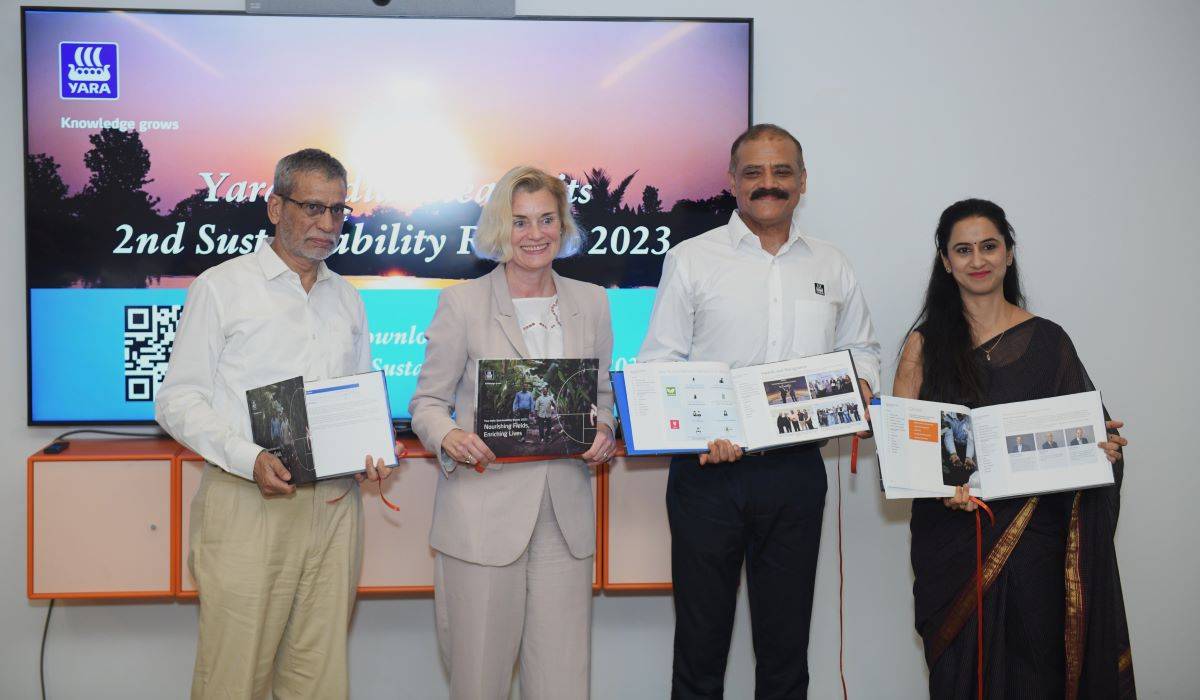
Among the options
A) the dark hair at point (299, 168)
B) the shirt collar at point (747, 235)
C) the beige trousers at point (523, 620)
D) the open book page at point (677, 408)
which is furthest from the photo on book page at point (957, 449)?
the dark hair at point (299, 168)

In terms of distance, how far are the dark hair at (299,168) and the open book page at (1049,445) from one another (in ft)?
6.29

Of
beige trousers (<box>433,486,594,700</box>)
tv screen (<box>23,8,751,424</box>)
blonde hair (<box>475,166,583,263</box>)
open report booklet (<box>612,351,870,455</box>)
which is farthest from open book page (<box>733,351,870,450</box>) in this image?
tv screen (<box>23,8,751,424</box>)

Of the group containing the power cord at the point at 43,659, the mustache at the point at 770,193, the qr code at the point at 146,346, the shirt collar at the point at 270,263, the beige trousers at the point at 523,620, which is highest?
the mustache at the point at 770,193

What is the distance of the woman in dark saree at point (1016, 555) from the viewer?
2348 mm

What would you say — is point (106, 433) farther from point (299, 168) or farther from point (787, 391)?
point (787, 391)

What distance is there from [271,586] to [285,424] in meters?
0.45

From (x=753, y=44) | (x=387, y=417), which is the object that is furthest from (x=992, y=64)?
(x=387, y=417)

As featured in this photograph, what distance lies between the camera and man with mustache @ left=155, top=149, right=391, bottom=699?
87.0 inches

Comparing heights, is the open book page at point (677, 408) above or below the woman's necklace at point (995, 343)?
below

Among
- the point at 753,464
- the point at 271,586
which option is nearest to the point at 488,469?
the point at 271,586

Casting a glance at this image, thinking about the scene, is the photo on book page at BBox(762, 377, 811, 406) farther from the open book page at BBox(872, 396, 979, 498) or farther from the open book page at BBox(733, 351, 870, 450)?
the open book page at BBox(872, 396, 979, 498)

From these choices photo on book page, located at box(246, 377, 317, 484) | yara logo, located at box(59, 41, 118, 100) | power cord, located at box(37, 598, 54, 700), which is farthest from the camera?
power cord, located at box(37, 598, 54, 700)

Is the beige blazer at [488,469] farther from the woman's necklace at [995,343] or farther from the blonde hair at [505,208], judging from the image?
the woman's necklace at [995,343]

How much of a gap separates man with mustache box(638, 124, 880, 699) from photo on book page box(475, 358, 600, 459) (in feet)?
1.26
